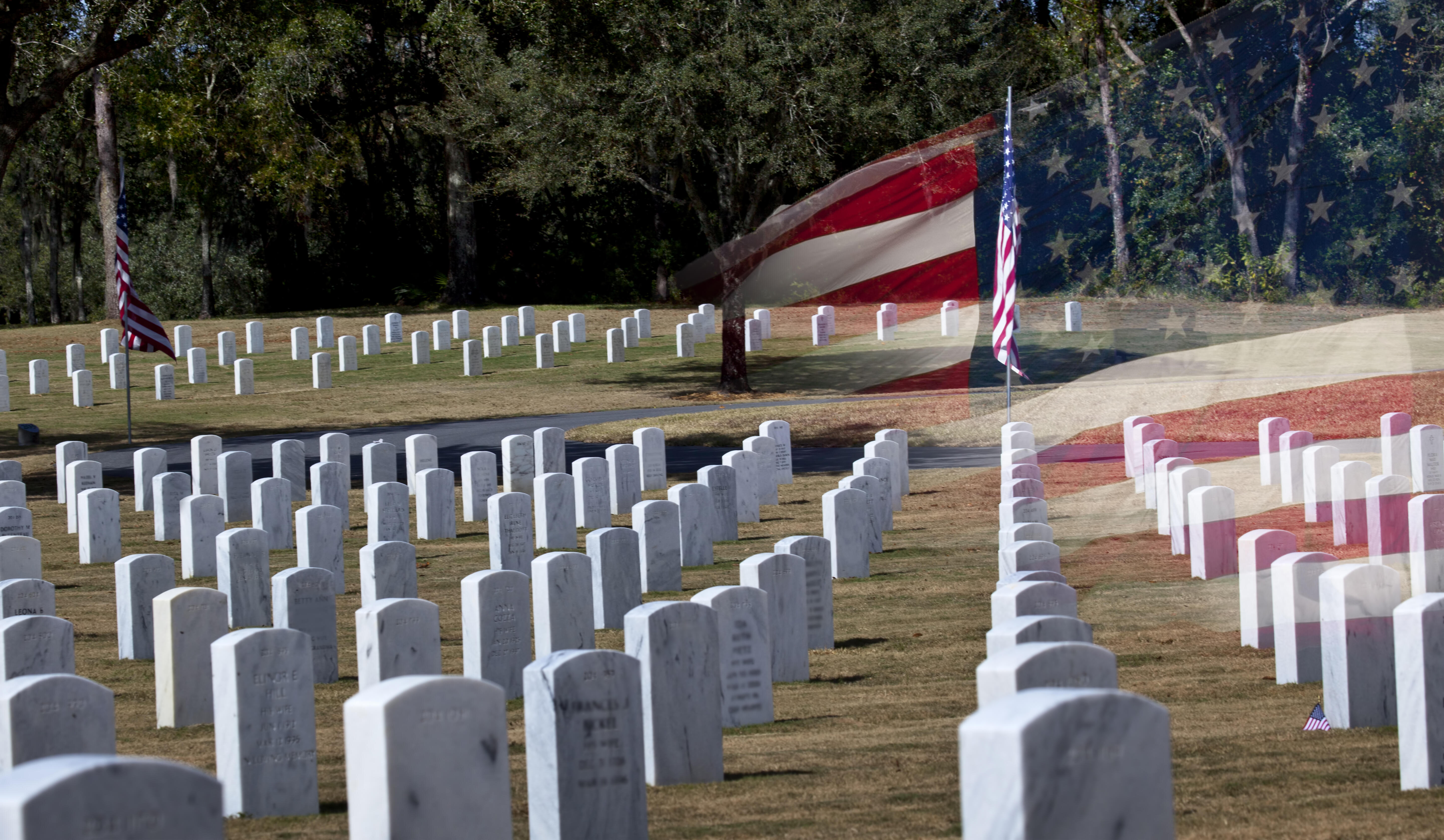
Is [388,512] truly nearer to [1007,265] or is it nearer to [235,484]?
[235,484]

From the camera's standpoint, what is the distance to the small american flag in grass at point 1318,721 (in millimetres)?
6191

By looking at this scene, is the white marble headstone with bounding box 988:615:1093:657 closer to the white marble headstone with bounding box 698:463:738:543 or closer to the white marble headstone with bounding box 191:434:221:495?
the white marble headstone with bounding box 698:463:738:543

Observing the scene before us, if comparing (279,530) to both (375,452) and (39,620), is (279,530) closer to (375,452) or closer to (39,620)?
(375,452)

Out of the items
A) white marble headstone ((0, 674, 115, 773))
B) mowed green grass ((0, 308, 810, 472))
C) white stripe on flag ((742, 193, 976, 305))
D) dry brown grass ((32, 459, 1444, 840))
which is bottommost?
dry brown grass ((32, 459, 1444, 840))

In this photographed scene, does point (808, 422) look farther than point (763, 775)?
Yes

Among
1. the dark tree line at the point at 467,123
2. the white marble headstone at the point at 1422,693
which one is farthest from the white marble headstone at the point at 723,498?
the white marble headstone at the point at 1422,693

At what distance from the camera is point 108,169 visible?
35531 mm

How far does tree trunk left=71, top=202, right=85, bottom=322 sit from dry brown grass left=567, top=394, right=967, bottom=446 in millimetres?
37052

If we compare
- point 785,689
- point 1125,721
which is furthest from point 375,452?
point 1125,721

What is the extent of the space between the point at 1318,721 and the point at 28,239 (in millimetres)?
54362

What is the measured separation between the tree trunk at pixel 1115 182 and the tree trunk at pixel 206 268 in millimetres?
35633

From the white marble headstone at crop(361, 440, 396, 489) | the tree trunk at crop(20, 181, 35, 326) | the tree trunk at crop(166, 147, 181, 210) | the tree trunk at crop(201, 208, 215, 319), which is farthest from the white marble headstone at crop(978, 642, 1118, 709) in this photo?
the tree trunk at crop(20, 181, 35, 326)

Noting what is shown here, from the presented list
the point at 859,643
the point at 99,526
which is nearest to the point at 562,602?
the point at 859,643

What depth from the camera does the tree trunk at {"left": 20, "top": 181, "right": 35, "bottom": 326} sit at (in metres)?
49.6
